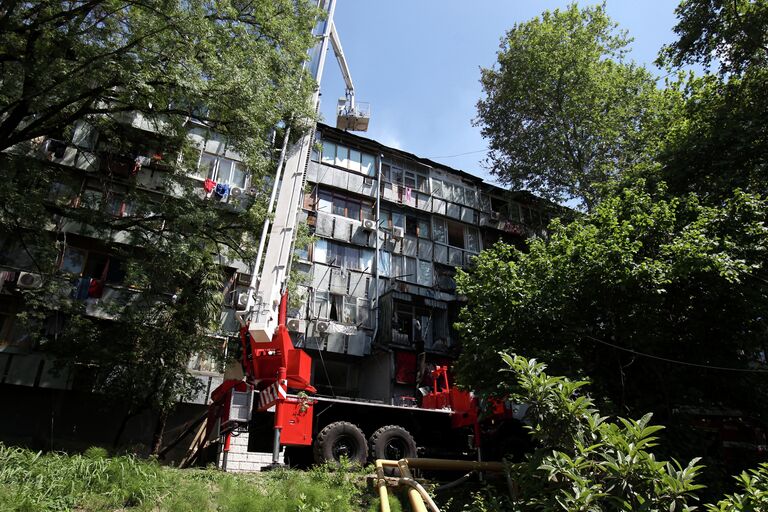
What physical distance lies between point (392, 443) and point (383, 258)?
1199 cm

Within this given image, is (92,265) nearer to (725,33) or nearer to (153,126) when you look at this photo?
(153,126)

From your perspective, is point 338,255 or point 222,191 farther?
point 338,255

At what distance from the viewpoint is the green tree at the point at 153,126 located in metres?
10.8

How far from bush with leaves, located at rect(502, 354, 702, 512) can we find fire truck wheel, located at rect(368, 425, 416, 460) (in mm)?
6950

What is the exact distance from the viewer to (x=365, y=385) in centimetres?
2219

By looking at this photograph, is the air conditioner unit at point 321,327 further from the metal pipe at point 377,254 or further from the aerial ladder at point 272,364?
the aerial ladder at point 272,364

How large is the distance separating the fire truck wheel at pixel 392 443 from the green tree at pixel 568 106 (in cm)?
1575

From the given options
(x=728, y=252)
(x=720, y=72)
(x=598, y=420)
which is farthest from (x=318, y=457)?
(x=720, y=72)

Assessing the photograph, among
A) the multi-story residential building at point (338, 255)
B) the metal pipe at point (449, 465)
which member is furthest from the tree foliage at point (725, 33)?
the metal pipe at point (449, 465)

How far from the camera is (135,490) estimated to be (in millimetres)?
6465

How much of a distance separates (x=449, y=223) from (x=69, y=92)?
19194 mm

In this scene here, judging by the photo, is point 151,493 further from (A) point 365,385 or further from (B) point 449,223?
(B) point 449,223

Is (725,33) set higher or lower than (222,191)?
higher

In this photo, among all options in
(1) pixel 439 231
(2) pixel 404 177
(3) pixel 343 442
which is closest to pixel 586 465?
(3) pixel 343 442
